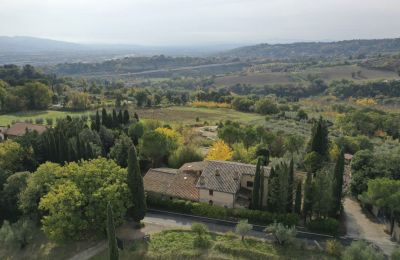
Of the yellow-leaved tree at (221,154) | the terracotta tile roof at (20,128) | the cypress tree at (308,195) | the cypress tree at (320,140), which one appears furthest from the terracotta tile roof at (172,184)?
the terracotta tile roof at (20,128)

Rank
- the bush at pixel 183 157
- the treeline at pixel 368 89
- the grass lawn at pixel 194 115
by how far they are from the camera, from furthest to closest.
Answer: the treeline at pixel 368 89 → the grass lawn at pixel 194 115 → the bush at pixel 183 157

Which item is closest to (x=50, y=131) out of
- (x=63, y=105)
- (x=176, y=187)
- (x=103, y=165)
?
(x=103, y=165)

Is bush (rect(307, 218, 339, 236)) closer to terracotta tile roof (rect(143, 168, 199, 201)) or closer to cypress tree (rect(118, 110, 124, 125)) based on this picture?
terracotta tile roof (rect(143, 168, 199, 201))

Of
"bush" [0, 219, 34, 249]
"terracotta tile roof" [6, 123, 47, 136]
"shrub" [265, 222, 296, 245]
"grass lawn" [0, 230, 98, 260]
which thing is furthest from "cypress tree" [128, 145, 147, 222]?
"terracotta tile roof" [6, 123, 47, 136]

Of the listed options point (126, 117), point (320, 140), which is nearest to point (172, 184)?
point (320, 140)

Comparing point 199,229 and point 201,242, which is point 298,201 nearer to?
point 199,229

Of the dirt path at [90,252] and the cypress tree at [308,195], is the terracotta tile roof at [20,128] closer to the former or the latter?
the dirt path at [90,252]
